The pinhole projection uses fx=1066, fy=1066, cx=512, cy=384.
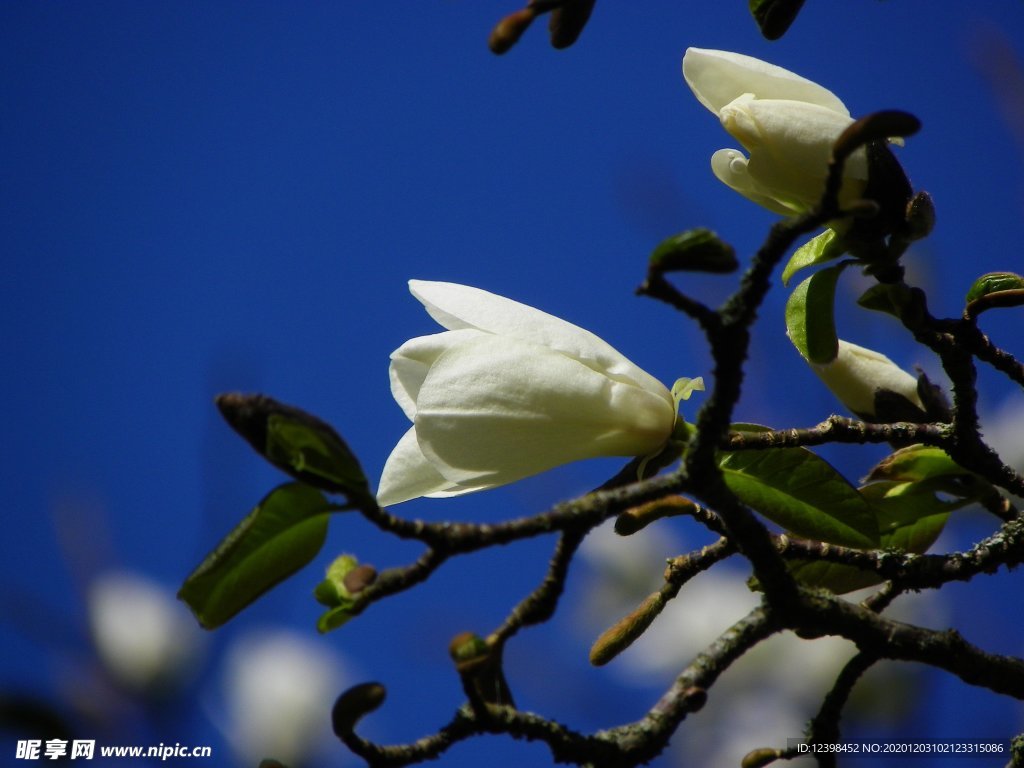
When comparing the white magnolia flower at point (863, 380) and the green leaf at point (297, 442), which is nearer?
the green leaf at point (297, 442)

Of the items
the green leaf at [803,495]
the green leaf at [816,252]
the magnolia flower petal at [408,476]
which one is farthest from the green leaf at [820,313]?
the magnolia flower petal at [408,476]

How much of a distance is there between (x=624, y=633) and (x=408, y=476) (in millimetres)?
221

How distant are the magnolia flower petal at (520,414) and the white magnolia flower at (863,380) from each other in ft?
0.84

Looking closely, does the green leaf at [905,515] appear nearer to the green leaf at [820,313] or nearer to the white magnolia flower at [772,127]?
the green leaf at [820,313]

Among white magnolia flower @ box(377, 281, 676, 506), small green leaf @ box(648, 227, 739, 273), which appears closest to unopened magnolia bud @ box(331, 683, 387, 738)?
white magnolia flower @ box(377, 281, 676, 506)

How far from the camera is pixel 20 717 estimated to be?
2.16 ft

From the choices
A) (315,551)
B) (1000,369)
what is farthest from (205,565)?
(1000,369)

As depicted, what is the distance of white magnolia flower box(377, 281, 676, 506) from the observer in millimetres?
812

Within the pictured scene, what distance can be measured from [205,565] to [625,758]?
309mm

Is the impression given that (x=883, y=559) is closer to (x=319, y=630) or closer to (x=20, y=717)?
(x=319, y=630)

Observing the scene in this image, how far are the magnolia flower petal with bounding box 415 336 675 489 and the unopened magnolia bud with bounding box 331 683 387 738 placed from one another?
8.1 inches

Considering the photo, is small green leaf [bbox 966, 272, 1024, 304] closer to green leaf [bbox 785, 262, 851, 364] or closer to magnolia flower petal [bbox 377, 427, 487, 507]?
green leaf [bbox 785, 262, 851, 364]

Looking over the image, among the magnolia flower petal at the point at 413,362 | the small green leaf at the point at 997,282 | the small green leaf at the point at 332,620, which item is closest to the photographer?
the small green leaf at the point at 332,620

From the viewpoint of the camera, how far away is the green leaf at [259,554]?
26.6 inches
